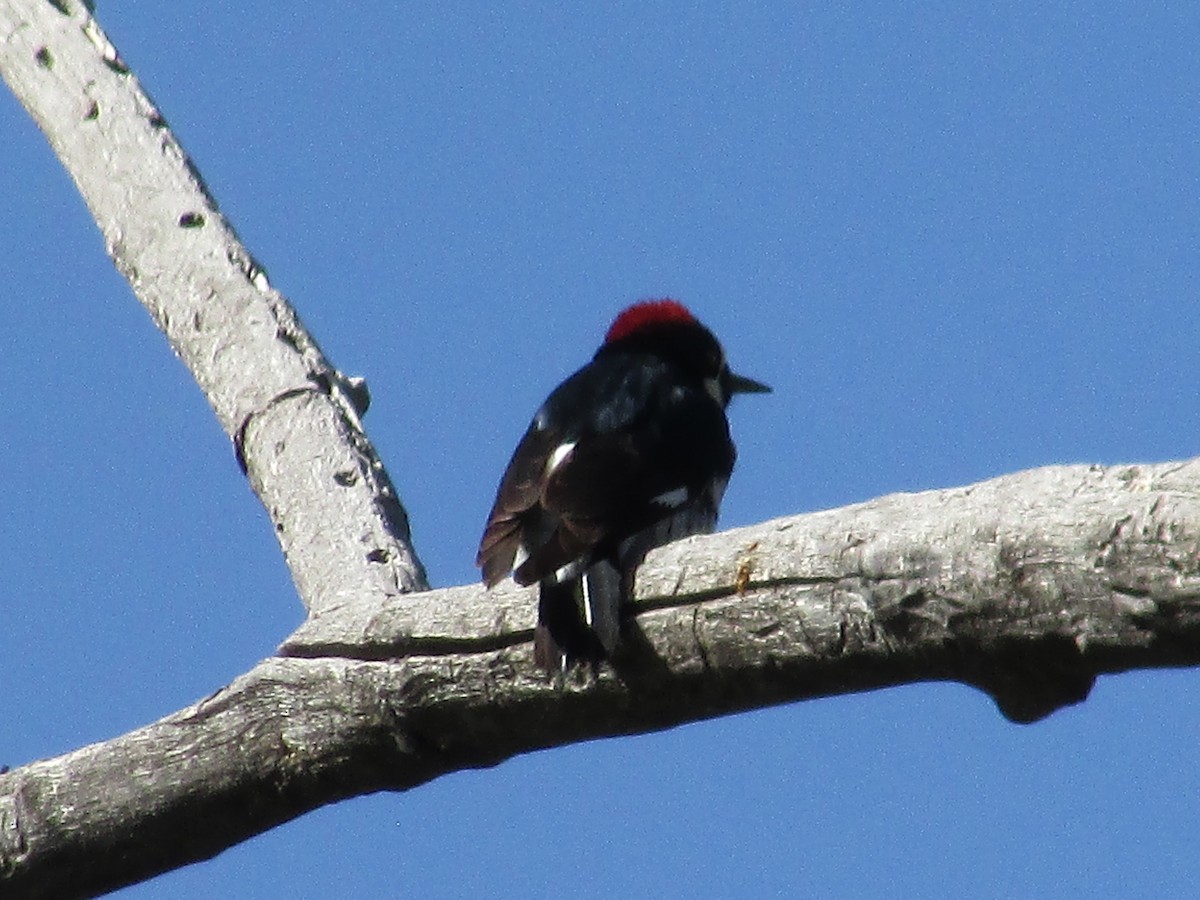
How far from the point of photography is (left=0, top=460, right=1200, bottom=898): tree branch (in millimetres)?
2281

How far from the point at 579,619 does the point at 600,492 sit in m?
1.01

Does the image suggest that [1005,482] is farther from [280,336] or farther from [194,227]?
[194,227]

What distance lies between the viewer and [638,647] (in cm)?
272

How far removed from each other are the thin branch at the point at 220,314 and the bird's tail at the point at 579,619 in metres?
0.58

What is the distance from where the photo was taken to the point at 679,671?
2684mm

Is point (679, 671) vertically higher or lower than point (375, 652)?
lower

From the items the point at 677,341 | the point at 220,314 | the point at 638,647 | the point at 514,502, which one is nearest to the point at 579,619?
the point at 638,647

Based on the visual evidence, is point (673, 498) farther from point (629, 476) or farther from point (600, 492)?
point (600, 492)

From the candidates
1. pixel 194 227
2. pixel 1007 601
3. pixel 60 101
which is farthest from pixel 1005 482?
pixel 60 101

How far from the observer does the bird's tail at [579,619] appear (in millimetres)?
2629

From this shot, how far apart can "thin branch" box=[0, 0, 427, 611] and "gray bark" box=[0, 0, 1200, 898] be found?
0.05ft

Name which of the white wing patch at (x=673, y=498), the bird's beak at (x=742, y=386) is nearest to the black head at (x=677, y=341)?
the bird's beak at (x=742, y=386)

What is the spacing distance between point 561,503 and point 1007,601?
136cm

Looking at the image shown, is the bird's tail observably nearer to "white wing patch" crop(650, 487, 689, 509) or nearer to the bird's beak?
"white wing patch" crop(650, 487, 689, 509)
